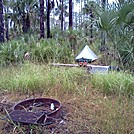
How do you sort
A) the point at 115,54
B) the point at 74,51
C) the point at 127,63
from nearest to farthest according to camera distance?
1. the point at 127,63
2. the point at 115,54
3. the point at 74,51

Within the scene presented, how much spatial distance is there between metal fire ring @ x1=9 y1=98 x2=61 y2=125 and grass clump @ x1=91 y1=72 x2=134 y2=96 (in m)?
0.81

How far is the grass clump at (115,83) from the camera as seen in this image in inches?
117

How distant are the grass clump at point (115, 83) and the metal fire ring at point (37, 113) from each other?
0.81 meters

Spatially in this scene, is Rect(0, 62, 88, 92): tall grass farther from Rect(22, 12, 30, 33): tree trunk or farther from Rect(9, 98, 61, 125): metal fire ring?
Rect(22, 12, 30, 33): tree trunk

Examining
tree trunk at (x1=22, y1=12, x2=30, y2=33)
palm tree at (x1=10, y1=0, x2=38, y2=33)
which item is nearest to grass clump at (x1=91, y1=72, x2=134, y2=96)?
palm tree at (x1=10, y1=0, x2=38, y2=33)

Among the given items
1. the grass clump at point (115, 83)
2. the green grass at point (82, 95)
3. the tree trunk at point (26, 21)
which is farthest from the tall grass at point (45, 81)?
the tree trunk at point (26, 21)

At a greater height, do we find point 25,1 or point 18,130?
point 25,1

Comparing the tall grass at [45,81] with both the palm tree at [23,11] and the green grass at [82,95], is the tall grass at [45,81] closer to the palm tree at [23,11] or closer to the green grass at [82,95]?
the green grass at [82,95]

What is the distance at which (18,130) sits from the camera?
2.18m

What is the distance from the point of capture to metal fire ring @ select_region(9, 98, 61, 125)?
88.7 inches

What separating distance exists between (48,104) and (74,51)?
4.19 metres

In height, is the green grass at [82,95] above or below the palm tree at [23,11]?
below

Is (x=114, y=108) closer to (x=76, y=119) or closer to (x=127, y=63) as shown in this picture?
(x=76, y=119)

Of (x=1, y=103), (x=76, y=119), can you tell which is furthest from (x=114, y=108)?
(x=1, y=103)
